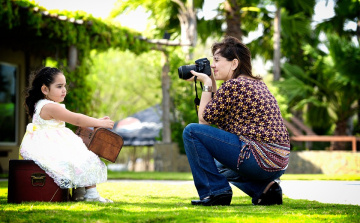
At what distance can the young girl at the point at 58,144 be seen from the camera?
3.62 meters

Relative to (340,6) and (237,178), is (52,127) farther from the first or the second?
(340,6)

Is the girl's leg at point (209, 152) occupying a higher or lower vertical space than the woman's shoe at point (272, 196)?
higher

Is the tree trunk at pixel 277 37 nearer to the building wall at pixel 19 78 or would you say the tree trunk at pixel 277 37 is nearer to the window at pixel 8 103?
the building wall at pixel 19 78

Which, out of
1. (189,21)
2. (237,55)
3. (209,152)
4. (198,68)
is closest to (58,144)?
(209,152)

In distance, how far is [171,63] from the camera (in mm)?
12391

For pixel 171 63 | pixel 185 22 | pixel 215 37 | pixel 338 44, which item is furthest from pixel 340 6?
pixel 171 63

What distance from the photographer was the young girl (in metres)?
3.62

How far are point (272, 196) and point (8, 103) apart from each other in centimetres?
916

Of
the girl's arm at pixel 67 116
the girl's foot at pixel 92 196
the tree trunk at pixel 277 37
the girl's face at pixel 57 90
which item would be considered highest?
the tree trunk at pixel 277 37

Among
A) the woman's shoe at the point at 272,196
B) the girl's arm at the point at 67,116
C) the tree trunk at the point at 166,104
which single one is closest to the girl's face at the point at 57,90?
the girl's arm at the point at 67,116

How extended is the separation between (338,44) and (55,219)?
1183 centimetres

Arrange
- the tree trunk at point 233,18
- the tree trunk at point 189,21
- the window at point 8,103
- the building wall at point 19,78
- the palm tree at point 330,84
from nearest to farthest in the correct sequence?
1. the building wall at point 19,78
2. the window at point 8,103
3. the palm tree at point 330,84
4. the tree trunk at point 189,21
5. the tree trunk at point 233,18

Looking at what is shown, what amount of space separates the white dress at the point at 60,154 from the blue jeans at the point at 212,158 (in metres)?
0.77

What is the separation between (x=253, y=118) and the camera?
349cm
